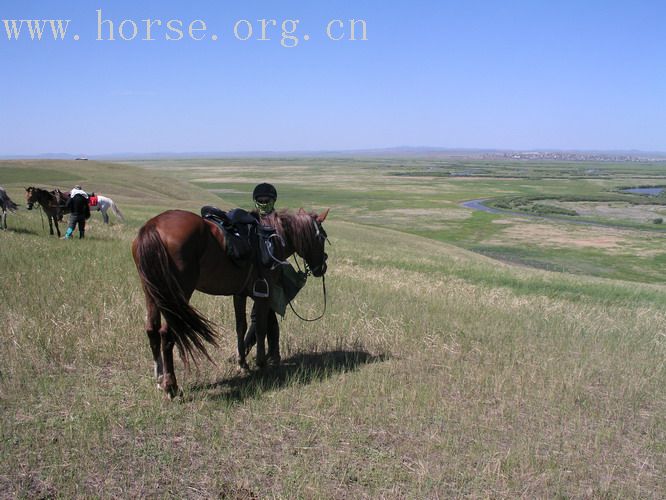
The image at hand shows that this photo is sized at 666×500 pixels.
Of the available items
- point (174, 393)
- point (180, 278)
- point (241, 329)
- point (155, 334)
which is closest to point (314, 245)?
point (241, 329)

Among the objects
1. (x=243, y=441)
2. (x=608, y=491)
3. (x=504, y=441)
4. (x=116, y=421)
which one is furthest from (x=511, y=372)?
(x=116, y=421)

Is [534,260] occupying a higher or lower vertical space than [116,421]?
lower

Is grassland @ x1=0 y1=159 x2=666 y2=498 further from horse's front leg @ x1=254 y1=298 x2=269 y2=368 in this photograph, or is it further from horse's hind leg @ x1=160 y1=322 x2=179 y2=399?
horse's front leg @ x1=254 y1=298 x2=269 y2=368

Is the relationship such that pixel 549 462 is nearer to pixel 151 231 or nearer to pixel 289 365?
pixel 289 365

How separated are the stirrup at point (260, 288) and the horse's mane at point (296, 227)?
705mm

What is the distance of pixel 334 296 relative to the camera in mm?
10539

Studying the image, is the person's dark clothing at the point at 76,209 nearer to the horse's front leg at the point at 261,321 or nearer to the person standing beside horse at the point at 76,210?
the person standing beside horse at the point at 76,210

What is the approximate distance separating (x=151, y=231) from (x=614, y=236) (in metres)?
49.5

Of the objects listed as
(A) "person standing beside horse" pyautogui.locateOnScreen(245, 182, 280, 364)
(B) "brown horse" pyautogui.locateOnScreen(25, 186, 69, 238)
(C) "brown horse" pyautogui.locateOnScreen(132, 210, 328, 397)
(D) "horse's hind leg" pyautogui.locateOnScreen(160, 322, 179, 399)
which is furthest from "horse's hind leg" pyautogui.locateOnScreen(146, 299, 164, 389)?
(B) "brown horse" pyautogui.locateOnScreen(25, 186, 69, 238)

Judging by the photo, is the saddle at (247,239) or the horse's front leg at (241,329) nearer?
the saddle at (247,239)

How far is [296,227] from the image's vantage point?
267 inches

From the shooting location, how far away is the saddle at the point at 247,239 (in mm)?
6023

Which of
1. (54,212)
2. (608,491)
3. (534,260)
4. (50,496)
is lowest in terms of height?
(534,260)

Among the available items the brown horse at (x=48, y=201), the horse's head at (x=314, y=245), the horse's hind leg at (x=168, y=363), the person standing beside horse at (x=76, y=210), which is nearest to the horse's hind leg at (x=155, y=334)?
the horse's hind leg at (x=168, y=363)
